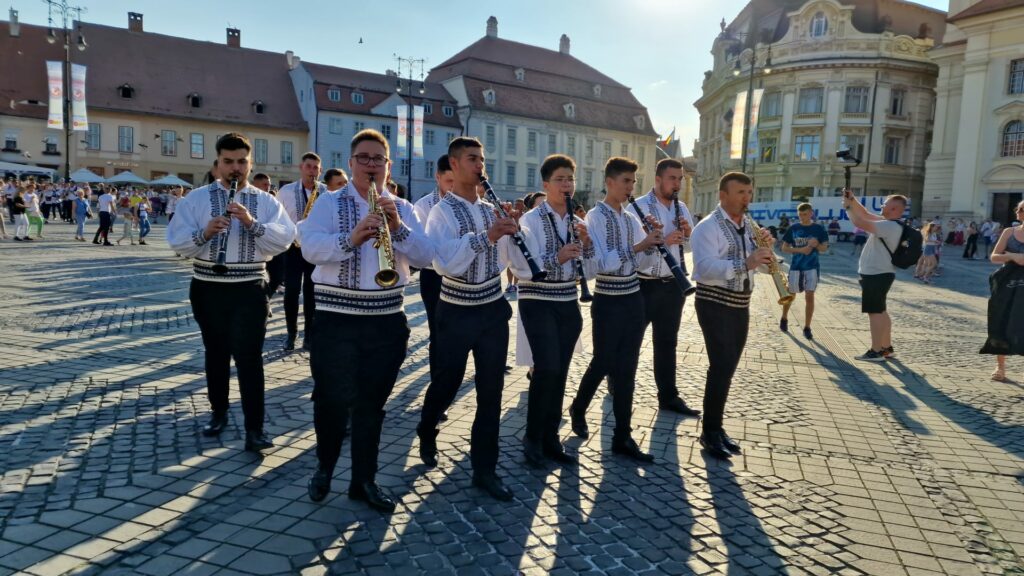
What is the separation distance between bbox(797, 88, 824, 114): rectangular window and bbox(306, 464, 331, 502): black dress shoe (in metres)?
56.8

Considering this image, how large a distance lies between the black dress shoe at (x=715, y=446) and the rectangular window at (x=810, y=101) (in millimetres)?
54662

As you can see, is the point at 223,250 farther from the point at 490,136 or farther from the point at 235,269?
the point at 490,136

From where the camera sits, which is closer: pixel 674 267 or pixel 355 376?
pixel 355 376

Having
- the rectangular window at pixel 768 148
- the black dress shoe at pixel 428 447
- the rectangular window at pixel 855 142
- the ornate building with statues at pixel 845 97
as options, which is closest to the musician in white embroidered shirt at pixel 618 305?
the black dress shoe at pixel 428 447

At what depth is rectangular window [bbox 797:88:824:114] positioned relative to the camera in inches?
2101

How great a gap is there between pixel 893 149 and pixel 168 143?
5557cm

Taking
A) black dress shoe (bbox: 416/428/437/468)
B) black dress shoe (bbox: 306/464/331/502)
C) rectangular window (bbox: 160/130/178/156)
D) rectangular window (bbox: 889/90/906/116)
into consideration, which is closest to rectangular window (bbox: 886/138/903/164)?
rectangular window (bbox: 889/90/906/116)

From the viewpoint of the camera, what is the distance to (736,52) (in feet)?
199

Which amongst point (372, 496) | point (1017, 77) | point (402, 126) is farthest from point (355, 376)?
point (1017, 77)

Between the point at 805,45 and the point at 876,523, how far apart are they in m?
56.2

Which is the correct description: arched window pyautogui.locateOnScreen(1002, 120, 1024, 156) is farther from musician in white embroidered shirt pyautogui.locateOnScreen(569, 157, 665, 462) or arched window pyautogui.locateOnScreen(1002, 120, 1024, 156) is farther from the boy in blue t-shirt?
musician in white embroidered shirt pyautogui.locateOnScreen(569, 157, 665, 462)

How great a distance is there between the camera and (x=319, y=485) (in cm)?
412

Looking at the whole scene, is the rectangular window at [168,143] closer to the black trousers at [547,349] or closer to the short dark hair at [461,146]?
the short dark hair at [461,146]

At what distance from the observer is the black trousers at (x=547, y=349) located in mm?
4617
